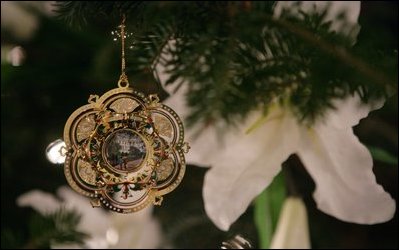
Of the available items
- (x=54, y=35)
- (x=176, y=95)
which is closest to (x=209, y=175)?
(x=176, y=95)

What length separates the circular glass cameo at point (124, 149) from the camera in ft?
1.04

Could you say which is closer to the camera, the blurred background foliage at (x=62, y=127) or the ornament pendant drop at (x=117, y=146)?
the ornament pendant drop at (x=117, y=146)

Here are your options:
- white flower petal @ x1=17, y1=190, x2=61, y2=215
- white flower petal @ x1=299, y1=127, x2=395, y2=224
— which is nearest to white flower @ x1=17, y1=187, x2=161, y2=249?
white flower petal @ x1=17, y1=190, x2=61, y2=215

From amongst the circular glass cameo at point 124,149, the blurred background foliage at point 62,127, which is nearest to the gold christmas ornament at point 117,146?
the circular glass cameo at point 124,149

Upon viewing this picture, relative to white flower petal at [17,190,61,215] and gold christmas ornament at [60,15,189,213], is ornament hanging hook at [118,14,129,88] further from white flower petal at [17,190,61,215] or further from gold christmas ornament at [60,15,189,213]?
white flower petal at [17,190,61,215]

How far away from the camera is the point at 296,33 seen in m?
0.32

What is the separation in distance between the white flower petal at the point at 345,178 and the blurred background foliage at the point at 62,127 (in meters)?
0.05

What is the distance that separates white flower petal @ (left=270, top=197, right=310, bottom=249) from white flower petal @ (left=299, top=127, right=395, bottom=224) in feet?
0.04

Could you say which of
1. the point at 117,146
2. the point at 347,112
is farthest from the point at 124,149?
the point at 347,112

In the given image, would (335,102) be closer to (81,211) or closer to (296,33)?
(296,33)

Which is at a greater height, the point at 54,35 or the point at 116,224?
the point at 54,35

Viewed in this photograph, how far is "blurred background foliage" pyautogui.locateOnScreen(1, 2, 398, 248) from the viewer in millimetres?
448

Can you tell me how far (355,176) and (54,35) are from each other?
8.2 inches

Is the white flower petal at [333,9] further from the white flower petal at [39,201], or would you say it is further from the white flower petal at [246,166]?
the white flower petal at [39,201]
